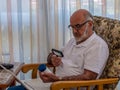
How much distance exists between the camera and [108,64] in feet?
7.32

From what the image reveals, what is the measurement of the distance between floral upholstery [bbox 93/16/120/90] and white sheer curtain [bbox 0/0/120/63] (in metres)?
0.60

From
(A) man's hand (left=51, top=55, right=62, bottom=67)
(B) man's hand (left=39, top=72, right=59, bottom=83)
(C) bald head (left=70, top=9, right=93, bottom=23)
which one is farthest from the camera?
(A) man's hand (left=51, top=55, right=62, bottom=67)

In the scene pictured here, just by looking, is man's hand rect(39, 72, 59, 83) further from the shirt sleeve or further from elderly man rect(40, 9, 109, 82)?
the shirt sleeve

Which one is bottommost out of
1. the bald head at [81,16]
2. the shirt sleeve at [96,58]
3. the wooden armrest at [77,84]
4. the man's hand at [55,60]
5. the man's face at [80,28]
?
the wooden armrest at [77,84]

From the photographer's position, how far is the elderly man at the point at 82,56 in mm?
2060

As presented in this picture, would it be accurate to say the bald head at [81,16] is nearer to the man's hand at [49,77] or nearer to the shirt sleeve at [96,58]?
the shirt sleeve at [96,58]

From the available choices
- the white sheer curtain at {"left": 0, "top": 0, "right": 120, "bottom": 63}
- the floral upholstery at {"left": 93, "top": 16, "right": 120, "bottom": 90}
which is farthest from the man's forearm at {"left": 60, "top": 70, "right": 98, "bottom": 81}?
the white sheer curtain at {"left": 0, "top": 0, "right": 120, "bottom": 63}

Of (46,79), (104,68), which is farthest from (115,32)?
(46,79)

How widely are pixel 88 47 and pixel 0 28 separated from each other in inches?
47.3

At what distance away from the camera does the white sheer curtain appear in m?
2.95

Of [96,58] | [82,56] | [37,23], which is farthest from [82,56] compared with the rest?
[37,23]

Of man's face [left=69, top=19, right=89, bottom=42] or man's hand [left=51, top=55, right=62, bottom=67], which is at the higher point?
man's face [left=69, top=19, right=89, bottom=42]

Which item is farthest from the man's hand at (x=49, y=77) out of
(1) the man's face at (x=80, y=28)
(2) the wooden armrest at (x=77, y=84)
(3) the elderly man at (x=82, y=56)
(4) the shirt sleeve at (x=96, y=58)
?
(1) the man's face at (x=80, y=28)

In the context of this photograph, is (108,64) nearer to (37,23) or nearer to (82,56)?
(82,56)
